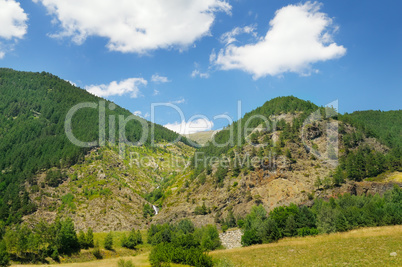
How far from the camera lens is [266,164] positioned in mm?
137250

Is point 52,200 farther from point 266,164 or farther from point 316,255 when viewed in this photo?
point 316,255

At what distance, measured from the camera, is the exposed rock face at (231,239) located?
95125mm

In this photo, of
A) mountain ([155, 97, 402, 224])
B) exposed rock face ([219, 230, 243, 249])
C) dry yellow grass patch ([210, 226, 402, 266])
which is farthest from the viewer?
mountain ([155, 97, 402, 224])

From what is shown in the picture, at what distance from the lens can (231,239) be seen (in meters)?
102

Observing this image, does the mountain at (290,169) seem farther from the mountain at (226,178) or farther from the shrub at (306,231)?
the shrub at (306,231)

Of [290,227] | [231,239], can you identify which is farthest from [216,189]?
[290,227]

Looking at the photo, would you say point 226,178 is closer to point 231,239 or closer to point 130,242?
point 231,239

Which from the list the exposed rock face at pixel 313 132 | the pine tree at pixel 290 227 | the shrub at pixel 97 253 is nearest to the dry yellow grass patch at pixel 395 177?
the exposed rock face at pixel 313 132

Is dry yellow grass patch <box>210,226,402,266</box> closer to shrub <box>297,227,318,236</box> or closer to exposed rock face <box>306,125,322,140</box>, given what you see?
shrub <box>297,227,318,236</box>

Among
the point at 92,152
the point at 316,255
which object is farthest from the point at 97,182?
the point at 316,255

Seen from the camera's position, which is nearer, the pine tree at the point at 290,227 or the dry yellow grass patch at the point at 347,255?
the dry yellow grass patch at the point at 347,255

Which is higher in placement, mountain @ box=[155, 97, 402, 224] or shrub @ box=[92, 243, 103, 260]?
mountain @ box=[155, 97, 402, 224]

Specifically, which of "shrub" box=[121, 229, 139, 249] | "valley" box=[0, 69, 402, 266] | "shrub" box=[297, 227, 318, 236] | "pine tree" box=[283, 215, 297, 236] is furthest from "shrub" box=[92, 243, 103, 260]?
"shrub" box=[297, 227, 318, 236]

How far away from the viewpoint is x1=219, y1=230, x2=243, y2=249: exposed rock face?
9512 centimetres
